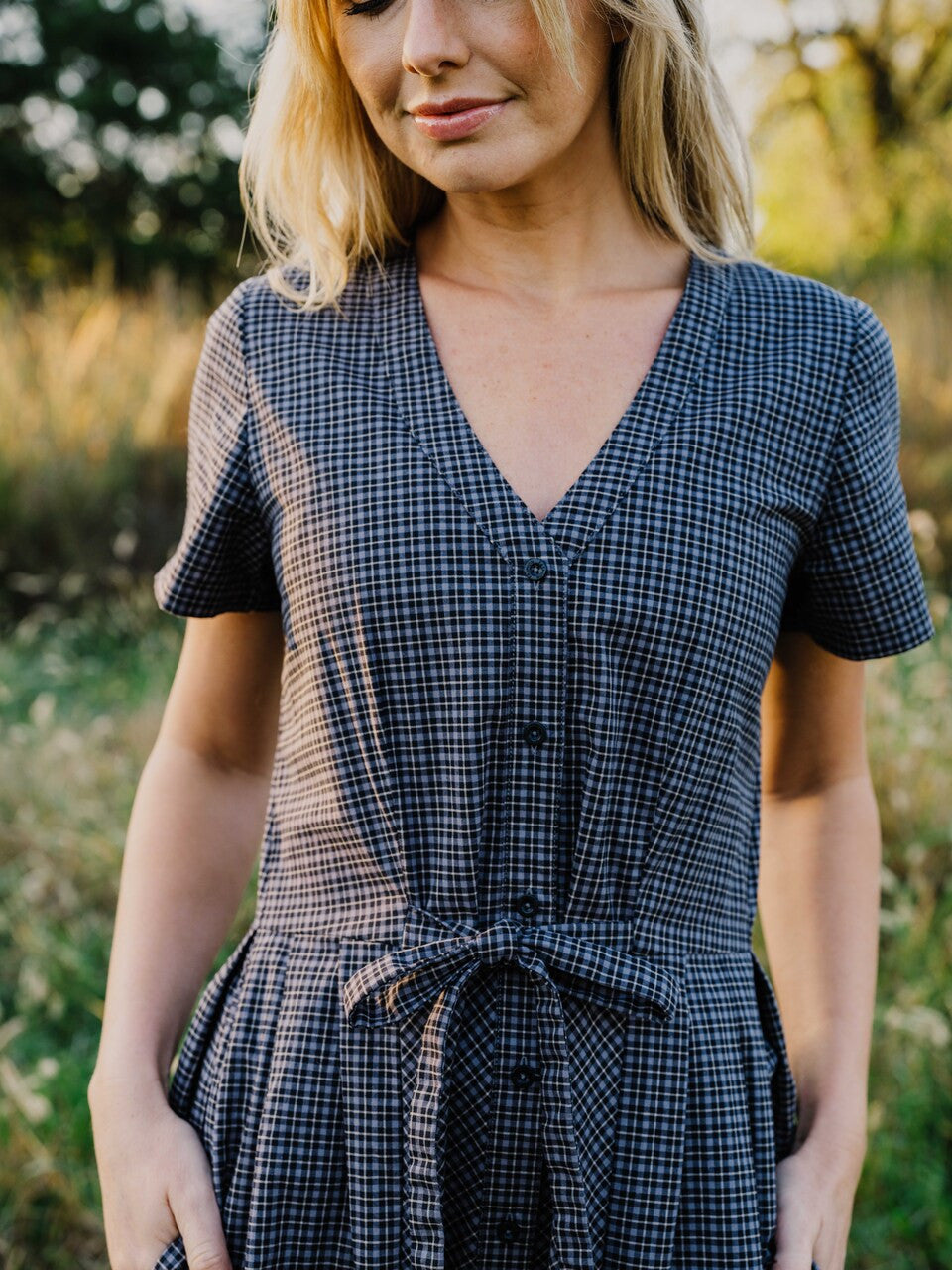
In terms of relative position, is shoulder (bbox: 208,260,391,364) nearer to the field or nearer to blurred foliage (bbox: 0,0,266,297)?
the field

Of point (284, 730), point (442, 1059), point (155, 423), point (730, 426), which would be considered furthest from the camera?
point (155, 423)

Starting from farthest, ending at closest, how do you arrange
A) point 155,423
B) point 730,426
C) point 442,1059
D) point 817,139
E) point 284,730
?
1. point 817,139
2. point 155,423
3. point 284,730
4. point 730,426
5. point 442,1059

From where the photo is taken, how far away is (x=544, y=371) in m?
1.36

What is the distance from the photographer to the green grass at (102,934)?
8.05 ft

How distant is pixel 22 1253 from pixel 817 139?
42.4 feet

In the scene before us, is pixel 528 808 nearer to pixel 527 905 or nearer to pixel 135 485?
pixel 527 905

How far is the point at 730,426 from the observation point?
1299mm

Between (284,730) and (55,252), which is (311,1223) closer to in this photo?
(284,730)

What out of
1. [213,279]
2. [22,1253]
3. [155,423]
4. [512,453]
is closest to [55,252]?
[213,279]

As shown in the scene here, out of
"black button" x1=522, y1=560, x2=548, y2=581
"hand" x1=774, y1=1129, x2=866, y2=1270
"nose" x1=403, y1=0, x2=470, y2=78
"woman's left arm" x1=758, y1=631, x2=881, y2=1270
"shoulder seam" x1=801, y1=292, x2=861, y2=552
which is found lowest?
"hand" x1=774, y1=1129, x2=866, y2=1270

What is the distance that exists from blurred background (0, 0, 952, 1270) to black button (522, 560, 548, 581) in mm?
740

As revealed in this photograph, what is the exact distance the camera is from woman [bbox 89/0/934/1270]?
121 centimetres

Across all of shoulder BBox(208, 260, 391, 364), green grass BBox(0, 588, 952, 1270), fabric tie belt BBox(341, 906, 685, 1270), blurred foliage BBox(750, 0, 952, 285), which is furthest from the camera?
blurred foliage BBox(750, 0, 952, 285)

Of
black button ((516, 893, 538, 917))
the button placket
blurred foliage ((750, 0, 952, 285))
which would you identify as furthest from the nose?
blurred foliage ((750, 0, 952, 285))
